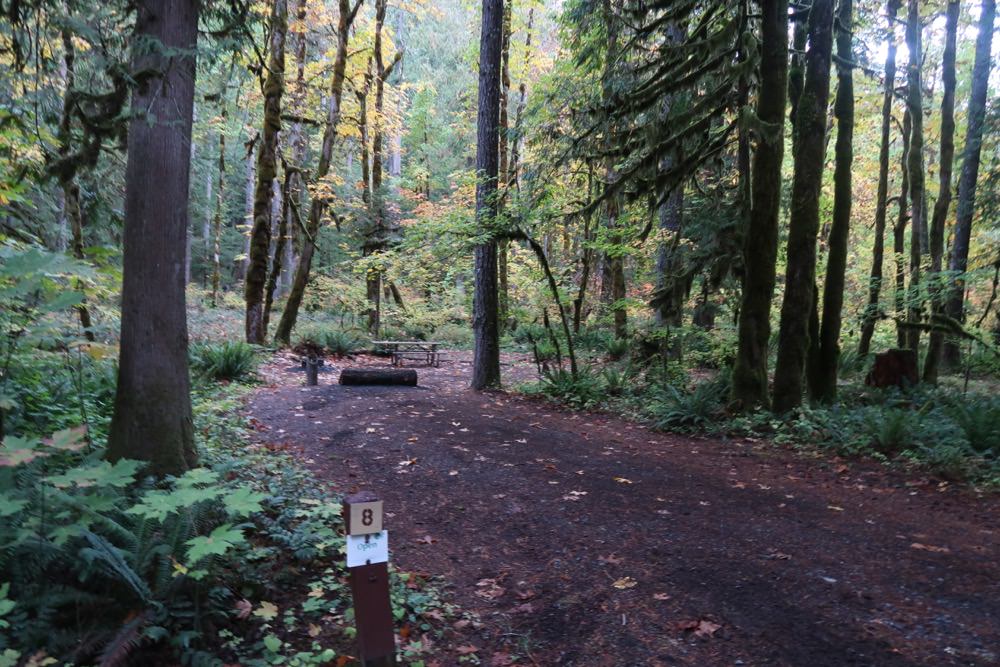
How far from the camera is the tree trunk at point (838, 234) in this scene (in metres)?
9.88

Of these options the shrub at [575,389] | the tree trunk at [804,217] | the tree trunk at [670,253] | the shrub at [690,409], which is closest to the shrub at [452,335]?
the tree trunk at [670,253]

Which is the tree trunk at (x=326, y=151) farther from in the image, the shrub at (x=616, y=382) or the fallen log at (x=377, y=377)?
the shrub at (x=616, y=382)

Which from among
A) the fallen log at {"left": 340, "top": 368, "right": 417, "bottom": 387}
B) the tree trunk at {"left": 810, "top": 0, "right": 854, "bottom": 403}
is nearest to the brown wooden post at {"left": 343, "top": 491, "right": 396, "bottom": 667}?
the tree trunk at {"left": 810, "top": 0, "right": 854, "bottom": 403}

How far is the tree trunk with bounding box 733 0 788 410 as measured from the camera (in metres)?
9.16

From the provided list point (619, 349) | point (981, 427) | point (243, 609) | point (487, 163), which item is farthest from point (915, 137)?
point (243, 609)

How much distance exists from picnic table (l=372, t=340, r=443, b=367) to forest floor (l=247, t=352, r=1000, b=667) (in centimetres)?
921

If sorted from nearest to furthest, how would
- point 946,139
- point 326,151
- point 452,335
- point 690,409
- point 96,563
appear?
point 96,563
point 690,409
point 946,139
point 326,151
point 452,335

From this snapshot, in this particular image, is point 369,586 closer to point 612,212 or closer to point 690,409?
point 690,409

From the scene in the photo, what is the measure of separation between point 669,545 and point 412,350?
48.3 feet

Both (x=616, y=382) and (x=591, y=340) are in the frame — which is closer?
(x=616, y=382)

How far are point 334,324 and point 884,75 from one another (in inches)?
805

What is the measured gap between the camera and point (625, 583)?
13.9 feet

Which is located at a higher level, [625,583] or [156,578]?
[156,578]

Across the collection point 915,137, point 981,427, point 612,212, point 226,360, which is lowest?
point 981,427
